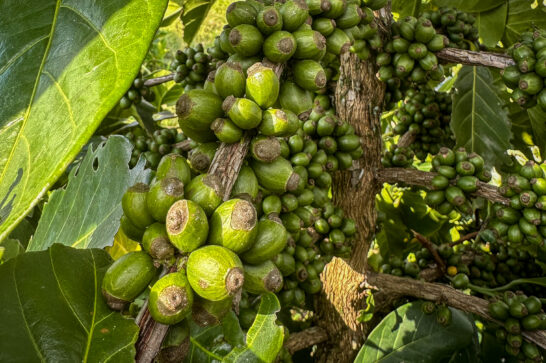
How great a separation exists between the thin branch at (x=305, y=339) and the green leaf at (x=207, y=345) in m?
0.62

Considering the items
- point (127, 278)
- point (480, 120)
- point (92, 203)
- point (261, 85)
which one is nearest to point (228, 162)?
point (261, 85)

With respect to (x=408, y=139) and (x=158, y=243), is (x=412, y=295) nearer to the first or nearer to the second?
(x=408, y=139)

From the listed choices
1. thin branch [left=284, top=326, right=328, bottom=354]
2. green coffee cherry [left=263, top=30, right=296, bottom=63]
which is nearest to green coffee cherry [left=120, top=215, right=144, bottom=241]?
green coffee cherry [left=263, top=30, right=296, bottom=63]

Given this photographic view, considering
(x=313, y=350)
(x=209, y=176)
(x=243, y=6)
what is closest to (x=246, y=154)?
(x=209, y=176)

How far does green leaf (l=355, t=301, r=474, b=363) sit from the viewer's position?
4.77 ft

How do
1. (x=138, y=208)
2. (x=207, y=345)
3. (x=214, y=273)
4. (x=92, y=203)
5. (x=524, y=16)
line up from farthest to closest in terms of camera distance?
(x=524, y=16), (x=92, y=203), (x=207, y=345), (x=138, y=208), (x=214, y=273)

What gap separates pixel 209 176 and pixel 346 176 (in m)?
0.96

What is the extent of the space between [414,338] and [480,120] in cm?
89

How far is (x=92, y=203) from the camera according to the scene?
3.17 feet

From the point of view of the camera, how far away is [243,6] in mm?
808

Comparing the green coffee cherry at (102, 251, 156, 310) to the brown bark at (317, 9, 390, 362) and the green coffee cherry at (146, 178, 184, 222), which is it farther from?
the brown bark at (317, 9, 390, 362)

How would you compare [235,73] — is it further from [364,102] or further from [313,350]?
[313,350]

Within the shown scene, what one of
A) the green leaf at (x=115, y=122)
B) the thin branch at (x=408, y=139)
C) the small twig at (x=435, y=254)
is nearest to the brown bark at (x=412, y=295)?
the small twig at (x=435, y=254)

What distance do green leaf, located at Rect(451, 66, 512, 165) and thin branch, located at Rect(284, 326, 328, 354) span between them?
2.95ft
